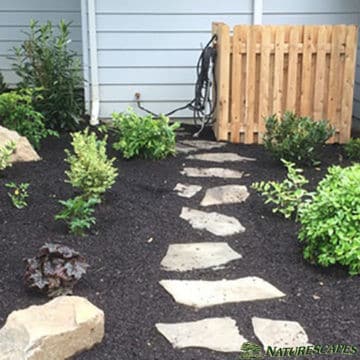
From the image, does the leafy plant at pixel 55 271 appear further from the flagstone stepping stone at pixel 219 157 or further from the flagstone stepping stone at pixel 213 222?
the flagstone stepping stone at pixel 219 157

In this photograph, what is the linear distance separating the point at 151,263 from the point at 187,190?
3.92 feet

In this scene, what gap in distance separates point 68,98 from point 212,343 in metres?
4.03

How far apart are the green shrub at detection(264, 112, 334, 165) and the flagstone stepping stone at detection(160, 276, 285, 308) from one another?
6.22 feet

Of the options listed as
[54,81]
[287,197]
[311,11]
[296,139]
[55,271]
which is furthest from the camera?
[311,11]

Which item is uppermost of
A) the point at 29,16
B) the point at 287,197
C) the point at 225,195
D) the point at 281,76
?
the point at 29,16

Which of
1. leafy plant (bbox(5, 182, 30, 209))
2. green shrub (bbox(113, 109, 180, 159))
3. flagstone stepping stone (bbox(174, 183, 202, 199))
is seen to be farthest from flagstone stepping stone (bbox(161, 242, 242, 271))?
green shrub (bbox(113, 109, 180, 159))

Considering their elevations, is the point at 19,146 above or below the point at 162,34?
below

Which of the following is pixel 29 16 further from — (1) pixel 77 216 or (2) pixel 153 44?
(1) pixel 77 216

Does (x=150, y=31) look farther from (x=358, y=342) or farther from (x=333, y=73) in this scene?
(x=358, y=342)

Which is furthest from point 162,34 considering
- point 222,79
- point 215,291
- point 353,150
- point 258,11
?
point 215,291

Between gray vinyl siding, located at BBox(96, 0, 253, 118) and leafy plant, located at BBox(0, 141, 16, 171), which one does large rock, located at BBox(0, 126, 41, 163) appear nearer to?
leafy plant, located at BBox(0, 141, 16, 171)

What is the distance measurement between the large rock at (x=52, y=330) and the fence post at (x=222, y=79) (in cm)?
337

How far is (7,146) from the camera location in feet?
14.7

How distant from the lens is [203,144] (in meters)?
5.80
